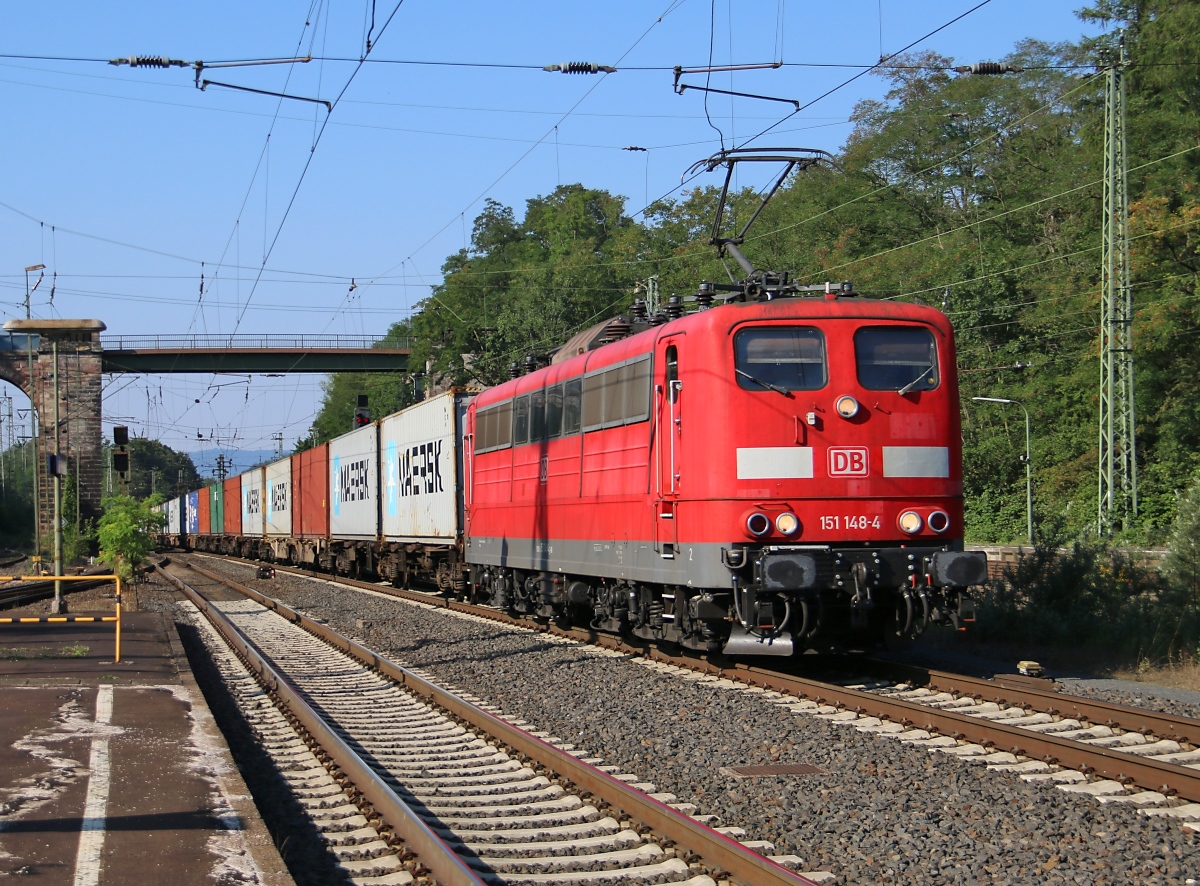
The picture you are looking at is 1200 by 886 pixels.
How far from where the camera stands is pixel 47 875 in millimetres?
5426

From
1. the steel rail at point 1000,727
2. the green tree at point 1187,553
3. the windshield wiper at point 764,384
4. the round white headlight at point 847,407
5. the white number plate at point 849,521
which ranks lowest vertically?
the steel rail at point 1000,727

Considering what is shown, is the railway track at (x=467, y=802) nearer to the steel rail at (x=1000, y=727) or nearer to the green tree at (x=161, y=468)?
the steel rail at (x=1000, y=727)

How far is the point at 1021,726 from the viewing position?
9.23 meters

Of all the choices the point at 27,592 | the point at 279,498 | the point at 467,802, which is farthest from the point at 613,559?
the point at 279,498

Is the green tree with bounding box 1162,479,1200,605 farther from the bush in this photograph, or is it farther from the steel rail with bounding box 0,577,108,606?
the steel rail with bounding box 0,577,108,606

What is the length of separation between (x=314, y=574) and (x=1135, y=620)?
28.9 m

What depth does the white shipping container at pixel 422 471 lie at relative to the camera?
73.6ft

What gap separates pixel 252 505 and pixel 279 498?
6.88 metres

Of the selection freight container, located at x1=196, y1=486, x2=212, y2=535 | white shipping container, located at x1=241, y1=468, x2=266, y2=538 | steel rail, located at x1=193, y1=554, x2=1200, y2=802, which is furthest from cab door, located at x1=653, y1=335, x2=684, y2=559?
freight container, located at x1=196, y1=486, x2=212, y2=535

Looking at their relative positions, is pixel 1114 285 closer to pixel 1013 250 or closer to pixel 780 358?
pixel 780 358

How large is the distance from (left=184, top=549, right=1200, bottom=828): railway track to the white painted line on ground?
17.0ft

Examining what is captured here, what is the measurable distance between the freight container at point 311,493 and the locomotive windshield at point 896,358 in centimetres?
2663

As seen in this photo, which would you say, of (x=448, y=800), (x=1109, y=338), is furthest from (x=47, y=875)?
(x=1109, y=338)

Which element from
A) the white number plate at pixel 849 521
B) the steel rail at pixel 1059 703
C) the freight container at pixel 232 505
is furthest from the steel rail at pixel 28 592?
the steel rail at pixel 1059 703
